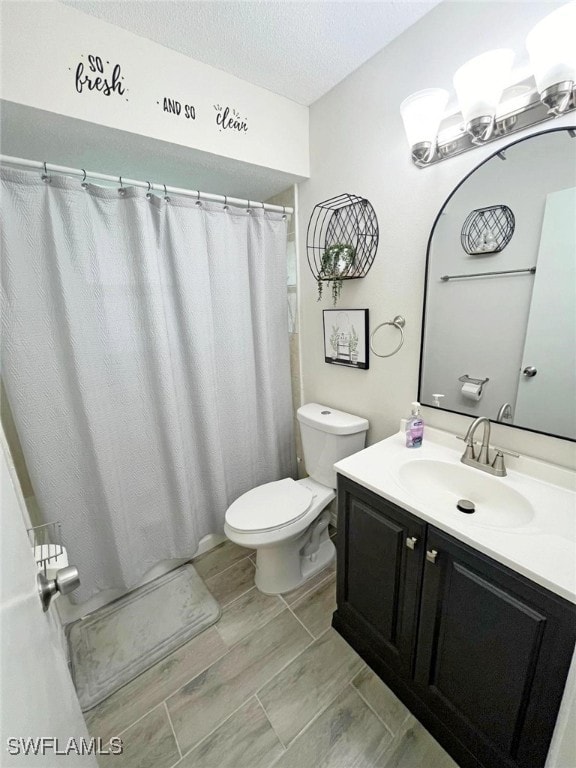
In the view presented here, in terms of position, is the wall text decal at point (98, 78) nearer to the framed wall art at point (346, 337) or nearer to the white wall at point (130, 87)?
the white wall at point (130, 87)

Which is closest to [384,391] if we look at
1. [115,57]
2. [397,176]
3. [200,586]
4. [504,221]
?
[504,221]

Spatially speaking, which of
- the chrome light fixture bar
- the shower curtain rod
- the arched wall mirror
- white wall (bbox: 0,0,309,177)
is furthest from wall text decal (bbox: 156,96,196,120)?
the arched wall mirror

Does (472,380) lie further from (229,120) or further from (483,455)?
(229,120)

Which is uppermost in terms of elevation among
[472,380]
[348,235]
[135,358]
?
[348,235]

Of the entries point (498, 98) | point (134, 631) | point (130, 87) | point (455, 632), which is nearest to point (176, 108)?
point (130, 87)

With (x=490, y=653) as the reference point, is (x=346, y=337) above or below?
above

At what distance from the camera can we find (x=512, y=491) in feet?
3.46

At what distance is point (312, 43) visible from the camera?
1297 millimetres

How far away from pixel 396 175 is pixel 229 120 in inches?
31.6

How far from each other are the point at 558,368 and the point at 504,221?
53 cm

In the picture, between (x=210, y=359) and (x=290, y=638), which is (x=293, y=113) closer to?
(x=210, y=359)

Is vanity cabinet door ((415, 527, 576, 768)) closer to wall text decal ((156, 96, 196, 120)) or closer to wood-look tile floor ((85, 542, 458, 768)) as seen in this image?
wood-look tile floor ((85, 542, 458, 768))

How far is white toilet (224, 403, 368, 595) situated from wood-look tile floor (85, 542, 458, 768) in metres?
0.19

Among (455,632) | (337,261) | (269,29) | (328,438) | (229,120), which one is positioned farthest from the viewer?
(328,438)
